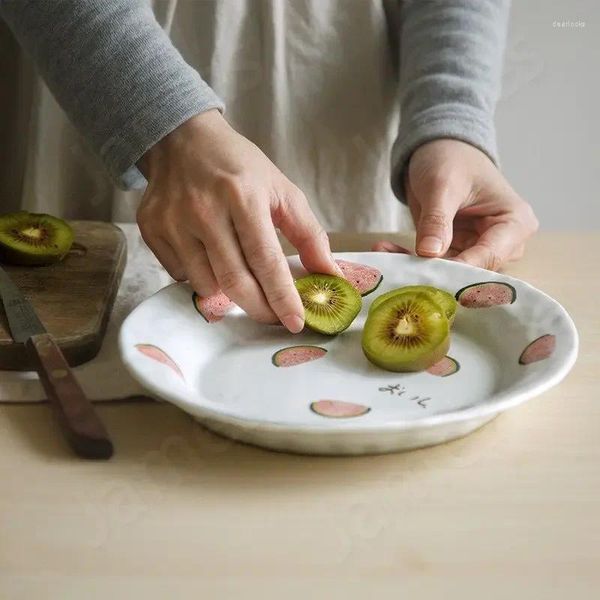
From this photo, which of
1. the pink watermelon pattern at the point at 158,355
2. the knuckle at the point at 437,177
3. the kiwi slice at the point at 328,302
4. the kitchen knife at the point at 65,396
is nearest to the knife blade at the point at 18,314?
the kitchen knife at the point at 65,396

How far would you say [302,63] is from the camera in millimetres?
1190

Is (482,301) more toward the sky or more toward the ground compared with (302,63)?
more toward the ground

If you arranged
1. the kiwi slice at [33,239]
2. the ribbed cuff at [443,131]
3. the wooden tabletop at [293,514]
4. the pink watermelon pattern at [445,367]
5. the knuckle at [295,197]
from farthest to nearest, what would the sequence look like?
the ribbed cuff at [443,131]
the kiwi slice at [33,239]
the knuckle at [295,197]
the pink watermelon pattern at [445,367]
the wooden tabletop at [293,514]

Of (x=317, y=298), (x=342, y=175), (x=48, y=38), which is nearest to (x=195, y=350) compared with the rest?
(x=317, y=298)

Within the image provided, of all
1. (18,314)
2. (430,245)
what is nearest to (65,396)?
(18,314)

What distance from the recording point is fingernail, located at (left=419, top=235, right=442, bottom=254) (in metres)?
0.93

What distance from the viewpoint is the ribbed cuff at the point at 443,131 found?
107cm

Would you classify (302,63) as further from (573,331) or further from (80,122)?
(573,331)

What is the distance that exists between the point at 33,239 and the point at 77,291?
0.11 metres

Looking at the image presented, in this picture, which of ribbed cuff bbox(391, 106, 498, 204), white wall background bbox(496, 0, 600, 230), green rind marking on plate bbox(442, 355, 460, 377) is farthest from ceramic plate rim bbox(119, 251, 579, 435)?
white wall background bbox(496, 0, 600, 230)

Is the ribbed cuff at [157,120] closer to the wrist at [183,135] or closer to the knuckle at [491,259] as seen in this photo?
the wrist at [183,135]

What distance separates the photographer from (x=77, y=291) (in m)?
0.90

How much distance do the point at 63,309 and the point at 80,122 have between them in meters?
0.21

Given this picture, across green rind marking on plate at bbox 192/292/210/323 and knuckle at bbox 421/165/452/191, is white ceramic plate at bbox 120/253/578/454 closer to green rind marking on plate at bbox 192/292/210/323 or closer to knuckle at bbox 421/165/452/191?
green rind marking on plate at bbox 192/292/210/323
